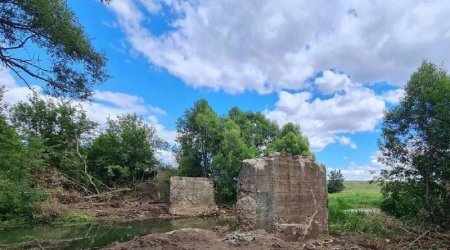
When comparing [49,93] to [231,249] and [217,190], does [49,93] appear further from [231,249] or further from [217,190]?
[217,190]

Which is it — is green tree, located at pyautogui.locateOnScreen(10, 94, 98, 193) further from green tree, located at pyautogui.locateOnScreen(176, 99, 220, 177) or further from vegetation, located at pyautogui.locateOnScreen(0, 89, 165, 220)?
green tree, located at pyautogui.locateOnScreen(176, 99, 220, 177)

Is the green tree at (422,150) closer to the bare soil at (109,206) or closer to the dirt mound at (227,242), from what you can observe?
the dirt mound at (227,242)

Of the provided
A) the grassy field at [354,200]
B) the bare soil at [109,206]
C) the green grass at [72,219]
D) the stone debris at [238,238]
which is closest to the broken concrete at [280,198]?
the stone debris at [238,238]

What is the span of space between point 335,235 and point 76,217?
41.4ft

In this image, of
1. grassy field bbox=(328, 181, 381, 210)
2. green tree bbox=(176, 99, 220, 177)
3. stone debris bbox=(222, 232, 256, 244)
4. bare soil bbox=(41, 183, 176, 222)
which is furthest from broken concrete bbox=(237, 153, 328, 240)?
green tree bbox=(176, 99, 220, 177)

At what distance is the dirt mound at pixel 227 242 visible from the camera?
9531 millimetres

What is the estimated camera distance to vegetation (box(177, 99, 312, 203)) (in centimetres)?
2575

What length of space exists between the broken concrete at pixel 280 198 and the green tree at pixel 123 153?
61.2 ft

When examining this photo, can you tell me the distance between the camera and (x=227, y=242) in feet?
32.0

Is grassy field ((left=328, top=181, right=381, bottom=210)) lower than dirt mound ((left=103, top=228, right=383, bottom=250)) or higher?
higher

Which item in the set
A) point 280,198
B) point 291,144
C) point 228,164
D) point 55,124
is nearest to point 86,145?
point 55,124

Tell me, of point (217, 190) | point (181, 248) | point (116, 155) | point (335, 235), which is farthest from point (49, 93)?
point (116, 155)

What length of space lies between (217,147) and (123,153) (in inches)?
268

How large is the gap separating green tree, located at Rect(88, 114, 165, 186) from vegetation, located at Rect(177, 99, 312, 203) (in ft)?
8.04
